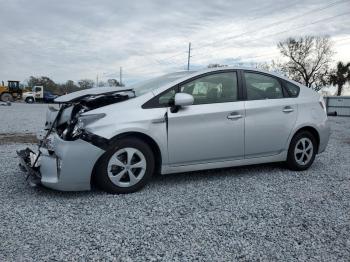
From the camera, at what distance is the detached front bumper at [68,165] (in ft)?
12.4

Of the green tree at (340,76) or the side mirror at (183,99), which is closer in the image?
the side mirror at (183,99)

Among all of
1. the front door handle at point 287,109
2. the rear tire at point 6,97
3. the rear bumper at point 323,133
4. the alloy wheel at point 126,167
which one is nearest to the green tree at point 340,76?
the rear tire at point 6,97

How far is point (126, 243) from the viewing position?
2.86 meters

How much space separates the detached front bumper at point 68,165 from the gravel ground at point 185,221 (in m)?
0.20

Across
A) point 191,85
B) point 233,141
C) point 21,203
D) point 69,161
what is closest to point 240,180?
point 233,141

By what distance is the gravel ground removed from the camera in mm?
2734

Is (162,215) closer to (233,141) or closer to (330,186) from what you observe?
(233,141)

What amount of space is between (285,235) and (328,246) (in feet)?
1.14

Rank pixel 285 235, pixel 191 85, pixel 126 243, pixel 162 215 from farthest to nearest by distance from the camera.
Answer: pixel 191 85 → pixel 162 215 → pixel 285 235 → pixel 126 243

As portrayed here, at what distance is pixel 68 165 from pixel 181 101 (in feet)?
4.80

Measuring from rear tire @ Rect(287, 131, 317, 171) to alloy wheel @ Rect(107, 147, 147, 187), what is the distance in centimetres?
236

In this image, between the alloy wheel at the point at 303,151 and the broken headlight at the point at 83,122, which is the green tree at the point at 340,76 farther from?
the broken headlight at the point at 83,122

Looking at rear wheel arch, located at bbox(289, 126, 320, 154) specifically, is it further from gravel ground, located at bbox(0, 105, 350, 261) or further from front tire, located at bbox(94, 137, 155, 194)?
front tire, located at bbox(94, 137, 155, 194)

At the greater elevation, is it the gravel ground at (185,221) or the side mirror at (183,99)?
the side mirror at (183,99)
